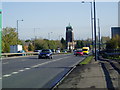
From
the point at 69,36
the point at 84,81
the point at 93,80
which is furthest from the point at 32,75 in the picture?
the point at 69,36

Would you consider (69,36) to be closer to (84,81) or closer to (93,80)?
(93,80)

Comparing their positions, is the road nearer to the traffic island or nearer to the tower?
the traffic island

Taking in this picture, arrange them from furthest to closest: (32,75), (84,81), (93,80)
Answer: (32,75), (93,80), (84,81)

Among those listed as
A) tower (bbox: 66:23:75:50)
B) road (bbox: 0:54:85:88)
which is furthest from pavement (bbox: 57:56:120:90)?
tower (bbox: 66:23:75:50)

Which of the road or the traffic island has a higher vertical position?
the traffic island

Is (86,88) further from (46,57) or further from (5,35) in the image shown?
(5,35)

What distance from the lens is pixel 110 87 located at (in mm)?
10578

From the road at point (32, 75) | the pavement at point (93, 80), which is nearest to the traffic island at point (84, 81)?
the pavement at point (93, 80)

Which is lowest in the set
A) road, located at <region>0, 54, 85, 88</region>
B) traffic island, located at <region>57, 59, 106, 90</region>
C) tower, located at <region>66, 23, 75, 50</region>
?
road, located at <region>0, 54, 85, 88</region>

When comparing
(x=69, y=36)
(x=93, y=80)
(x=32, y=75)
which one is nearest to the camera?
(x=93, y=80)

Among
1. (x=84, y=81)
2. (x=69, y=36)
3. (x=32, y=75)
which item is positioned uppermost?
(x=69, y=36)

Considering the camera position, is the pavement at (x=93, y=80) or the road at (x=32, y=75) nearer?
the pavement at (x=93, y=80)

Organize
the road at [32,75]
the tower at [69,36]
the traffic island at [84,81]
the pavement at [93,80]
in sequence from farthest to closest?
the tower at [69,36], the road at [32,75], the traffic island at [84,81], the pavement at [93,80]

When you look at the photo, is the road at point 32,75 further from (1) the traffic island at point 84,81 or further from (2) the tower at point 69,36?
(2) the tower at point 69,36
